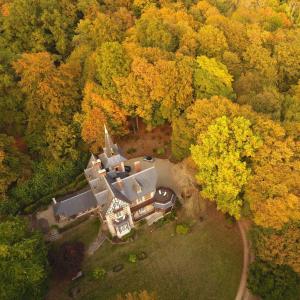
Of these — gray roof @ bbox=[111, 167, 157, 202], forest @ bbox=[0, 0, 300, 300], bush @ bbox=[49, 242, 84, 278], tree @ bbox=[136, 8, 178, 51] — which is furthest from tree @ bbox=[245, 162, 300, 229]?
tree @ bbox=[136, 8, 178, 51]

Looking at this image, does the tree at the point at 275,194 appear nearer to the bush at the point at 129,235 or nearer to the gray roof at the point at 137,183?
the gray roof at the point at 137,183

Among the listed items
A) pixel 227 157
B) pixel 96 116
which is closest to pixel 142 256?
pixel 227 157

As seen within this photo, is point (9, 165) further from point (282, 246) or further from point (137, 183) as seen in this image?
point (282, 246)

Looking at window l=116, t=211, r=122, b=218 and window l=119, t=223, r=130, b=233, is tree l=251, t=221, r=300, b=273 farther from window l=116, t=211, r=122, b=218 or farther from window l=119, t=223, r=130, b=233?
window l=116, t=211, r=122, b=218

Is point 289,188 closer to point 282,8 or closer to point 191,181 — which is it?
point 191,181

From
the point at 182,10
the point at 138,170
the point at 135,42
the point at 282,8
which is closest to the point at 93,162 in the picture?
the point at 138,170
